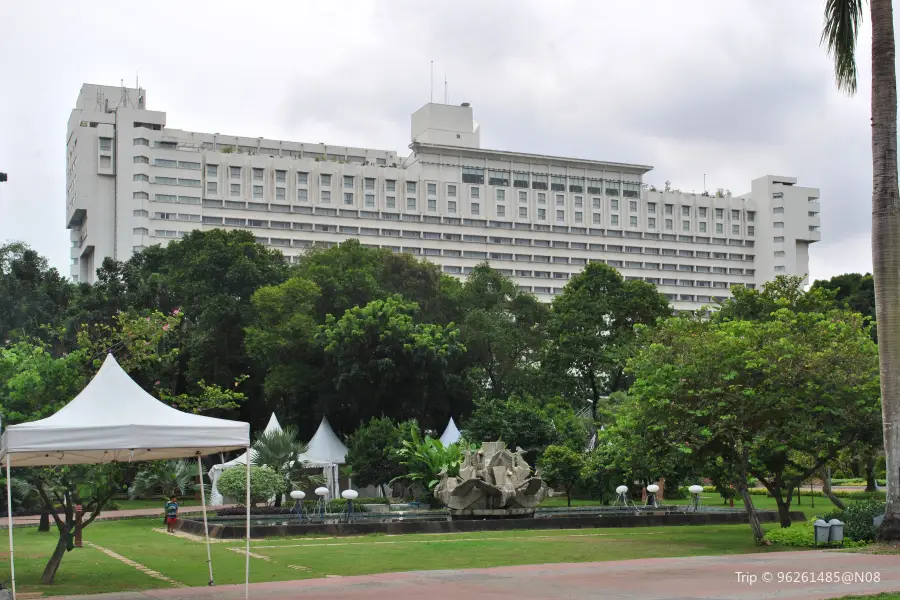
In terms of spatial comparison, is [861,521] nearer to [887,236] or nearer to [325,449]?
[887,236]

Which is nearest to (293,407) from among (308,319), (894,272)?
(308,319)

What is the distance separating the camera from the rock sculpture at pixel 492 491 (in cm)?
2930

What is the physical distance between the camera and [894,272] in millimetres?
19078

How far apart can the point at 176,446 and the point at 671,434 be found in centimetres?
1161

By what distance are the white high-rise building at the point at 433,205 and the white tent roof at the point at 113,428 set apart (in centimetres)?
8007

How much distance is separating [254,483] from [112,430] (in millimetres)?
19914

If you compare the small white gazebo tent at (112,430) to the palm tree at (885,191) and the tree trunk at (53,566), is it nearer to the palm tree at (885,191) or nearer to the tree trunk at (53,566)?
the tree trunk at (53,566)

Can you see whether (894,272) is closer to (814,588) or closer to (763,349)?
(763,349)

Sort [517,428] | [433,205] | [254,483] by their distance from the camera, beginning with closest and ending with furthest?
1. [254,483]
2. [517,428]
3. [433,205]

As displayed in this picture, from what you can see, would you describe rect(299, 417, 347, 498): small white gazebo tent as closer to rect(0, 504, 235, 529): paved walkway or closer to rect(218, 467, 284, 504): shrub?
rect(0, 504, 235, 529): paved walkway

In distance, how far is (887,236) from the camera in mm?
19141

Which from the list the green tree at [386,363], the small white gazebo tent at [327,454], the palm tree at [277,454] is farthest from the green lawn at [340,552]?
the green tree at [386,363]

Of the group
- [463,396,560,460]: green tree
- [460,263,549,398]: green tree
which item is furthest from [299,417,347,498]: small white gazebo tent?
[460,263,549,398]: green tree

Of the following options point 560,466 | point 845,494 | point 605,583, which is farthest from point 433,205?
point 605,583
